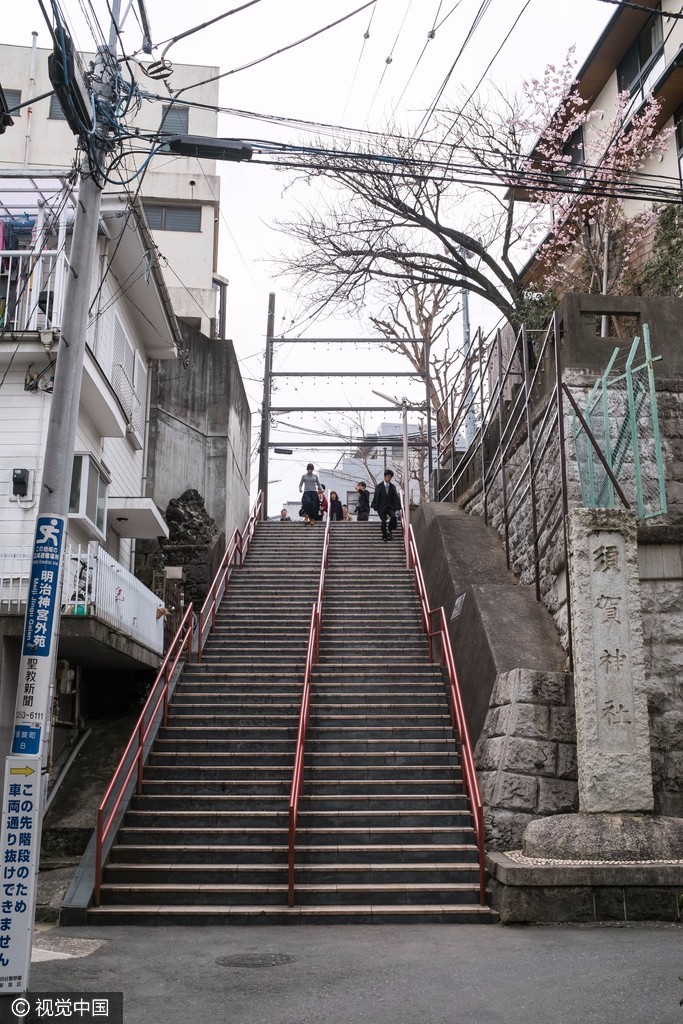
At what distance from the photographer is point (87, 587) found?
1116cm

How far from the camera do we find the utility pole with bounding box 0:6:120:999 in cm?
475

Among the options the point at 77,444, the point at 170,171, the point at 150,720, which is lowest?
the point at 150,720

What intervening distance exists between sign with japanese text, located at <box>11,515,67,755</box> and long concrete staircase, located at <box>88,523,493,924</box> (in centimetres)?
374

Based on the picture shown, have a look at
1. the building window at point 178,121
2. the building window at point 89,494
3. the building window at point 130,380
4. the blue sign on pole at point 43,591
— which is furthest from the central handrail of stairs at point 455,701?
the building window at point 178,121

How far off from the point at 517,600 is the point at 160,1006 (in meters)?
7.11

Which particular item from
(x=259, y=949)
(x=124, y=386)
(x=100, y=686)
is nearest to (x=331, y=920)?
(x=259, y=949)

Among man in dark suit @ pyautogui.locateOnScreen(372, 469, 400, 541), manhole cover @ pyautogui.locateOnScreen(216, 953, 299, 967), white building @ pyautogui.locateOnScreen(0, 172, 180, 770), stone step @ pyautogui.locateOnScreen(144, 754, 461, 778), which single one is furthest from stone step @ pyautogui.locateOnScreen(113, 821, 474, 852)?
man in dark suit @ pyautogui.locateOnScreen(372, 469, 400, 541)

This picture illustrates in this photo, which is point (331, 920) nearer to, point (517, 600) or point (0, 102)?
point (517, 600)

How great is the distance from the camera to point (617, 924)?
289 inches

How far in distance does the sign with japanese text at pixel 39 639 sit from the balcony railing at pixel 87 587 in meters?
4.90

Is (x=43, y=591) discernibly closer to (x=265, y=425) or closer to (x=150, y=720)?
(x=150, y=720)

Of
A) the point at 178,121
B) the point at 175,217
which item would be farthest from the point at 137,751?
the point at 178,121

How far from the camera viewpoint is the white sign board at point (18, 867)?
468cm

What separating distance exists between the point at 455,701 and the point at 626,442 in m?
3.65
